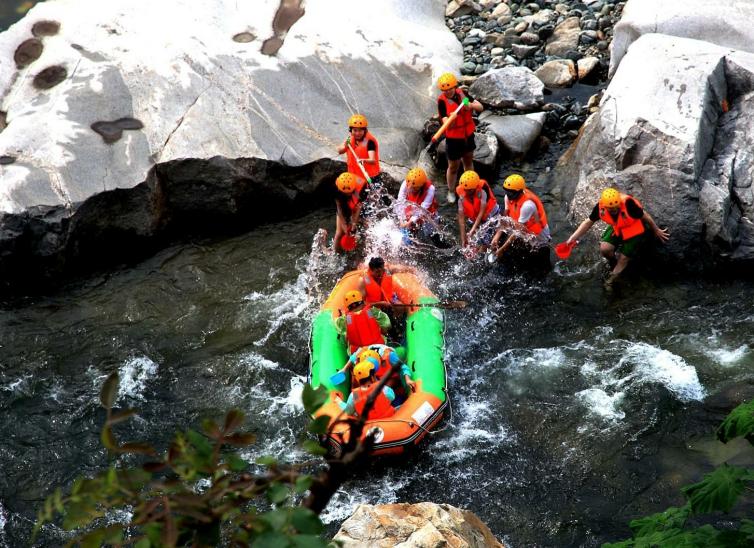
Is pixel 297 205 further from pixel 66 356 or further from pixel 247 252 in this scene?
pixel 66 356

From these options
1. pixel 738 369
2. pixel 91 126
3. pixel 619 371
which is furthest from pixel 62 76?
pixel 738 369

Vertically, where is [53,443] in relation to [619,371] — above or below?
below

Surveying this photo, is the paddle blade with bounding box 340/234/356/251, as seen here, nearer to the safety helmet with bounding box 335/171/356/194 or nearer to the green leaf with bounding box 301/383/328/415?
the safety helmet with bounding box 335/171/356/194

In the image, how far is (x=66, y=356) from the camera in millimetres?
8336

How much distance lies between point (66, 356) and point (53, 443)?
49.5 inches

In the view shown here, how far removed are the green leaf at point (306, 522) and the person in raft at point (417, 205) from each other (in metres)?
7.51

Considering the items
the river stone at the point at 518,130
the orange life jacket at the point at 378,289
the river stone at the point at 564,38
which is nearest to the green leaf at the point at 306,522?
the orange life jacket at the point at 378,289

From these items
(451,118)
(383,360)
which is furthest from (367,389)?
(451,118)

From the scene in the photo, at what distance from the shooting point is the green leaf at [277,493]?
166 cm

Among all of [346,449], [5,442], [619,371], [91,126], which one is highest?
[346,449]

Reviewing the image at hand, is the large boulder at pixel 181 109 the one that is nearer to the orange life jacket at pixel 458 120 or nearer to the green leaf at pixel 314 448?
the orange life jacket at pixel 458 120

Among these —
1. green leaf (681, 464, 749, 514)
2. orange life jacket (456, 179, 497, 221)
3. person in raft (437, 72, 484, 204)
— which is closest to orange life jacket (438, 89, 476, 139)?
person in raft (437, 72, 484, 204)

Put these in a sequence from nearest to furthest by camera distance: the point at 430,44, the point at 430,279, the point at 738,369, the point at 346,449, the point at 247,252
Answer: the point at 346,449 < the point at 738,369 < the point at 430,279 < the point at 247,252 < the point at 430,44

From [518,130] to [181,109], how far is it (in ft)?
14.4
